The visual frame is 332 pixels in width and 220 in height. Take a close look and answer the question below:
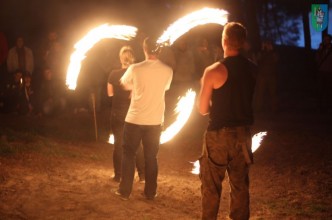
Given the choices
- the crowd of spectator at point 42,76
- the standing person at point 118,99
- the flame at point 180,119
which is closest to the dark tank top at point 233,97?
the standing person at point 118,99

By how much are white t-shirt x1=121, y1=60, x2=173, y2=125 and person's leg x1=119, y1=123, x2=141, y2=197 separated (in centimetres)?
12

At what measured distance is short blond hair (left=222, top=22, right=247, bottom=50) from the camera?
4.80 meters

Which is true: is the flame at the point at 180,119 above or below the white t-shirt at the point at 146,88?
below

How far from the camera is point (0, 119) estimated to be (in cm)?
1252

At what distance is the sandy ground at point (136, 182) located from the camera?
622 cm

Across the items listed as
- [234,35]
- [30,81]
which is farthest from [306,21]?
[234,35]

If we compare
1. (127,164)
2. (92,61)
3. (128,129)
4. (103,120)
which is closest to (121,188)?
(127,164)

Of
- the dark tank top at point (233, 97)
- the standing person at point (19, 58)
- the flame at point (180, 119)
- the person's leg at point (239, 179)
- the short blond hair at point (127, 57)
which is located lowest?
the person's leg at point (239, 179)

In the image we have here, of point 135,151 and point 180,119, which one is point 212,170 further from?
point 180,119

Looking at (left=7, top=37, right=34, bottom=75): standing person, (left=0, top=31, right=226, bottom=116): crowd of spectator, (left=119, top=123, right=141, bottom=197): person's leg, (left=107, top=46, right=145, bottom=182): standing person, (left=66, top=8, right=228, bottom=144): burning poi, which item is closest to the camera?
(left=119, top=123, right=141, bottom=197): person's leg

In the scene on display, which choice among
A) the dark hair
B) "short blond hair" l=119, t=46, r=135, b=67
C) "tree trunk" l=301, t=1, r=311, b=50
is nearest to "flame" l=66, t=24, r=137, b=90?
"short blond hair" l=119, t=46, r=135, b=67

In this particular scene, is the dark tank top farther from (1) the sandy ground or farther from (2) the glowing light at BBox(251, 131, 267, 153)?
(2) the glowing light at BBox(251, 131, 267, 153)

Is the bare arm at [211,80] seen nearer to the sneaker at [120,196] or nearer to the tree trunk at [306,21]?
the sneaker at [120,196]

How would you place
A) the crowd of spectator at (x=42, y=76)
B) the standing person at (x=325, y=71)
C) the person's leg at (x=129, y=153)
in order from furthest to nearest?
the standing person at (x=325, y=71) → the crowd of spectator at (x=42, y=76) → the person's leg at (x=129, y=153)
